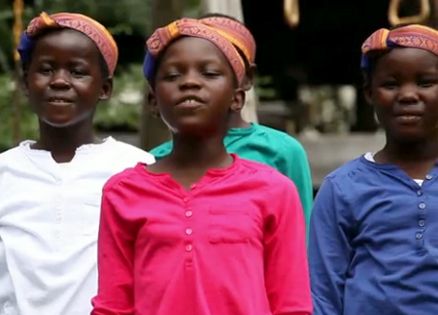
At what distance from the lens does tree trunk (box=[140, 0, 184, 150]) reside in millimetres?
8609

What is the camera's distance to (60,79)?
5.12m

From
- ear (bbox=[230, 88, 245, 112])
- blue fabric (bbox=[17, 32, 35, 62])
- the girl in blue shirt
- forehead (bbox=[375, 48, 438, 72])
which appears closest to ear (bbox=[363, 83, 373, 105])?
the girl in blue shirt

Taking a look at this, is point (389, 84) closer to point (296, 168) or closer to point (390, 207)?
point (390, 207)

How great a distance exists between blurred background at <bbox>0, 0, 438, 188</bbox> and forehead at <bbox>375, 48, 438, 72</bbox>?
6.32 feet

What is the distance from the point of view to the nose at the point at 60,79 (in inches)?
202

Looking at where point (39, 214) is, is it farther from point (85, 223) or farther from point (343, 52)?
point (343, 52)

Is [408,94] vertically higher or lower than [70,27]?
A: lower

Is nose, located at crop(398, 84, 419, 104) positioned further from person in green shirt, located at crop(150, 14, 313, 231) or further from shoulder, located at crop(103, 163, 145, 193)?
person in green shirt, located at crop(150, 14, 313, 231)

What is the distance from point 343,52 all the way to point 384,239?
16.1m

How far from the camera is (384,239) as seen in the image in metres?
4.82

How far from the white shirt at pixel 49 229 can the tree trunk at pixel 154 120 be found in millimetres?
3364

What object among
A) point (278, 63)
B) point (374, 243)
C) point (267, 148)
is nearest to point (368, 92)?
point (374, 243)

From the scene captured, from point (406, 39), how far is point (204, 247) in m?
1.11

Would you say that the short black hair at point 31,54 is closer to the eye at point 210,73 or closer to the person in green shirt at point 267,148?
the person in green shirt at point 267,148
